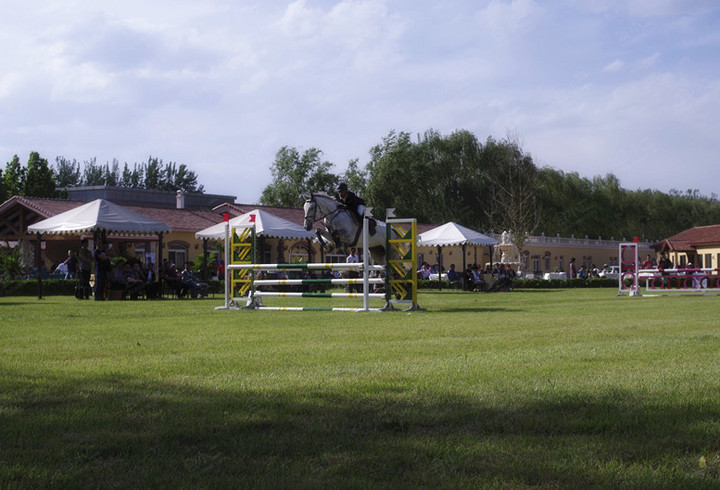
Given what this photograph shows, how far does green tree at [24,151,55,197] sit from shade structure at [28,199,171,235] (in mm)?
35460

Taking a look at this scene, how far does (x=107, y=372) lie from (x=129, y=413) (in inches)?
63.7

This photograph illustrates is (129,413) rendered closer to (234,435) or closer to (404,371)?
(234,435)

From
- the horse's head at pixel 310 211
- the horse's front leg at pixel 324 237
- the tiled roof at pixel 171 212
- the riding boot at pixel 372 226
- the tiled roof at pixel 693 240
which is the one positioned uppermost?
the tiled roof at pixel 171 212

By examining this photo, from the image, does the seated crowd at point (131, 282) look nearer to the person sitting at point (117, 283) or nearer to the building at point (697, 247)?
the person sitting at point (117, 283)

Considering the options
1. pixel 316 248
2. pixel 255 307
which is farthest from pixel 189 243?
pixel 255 307

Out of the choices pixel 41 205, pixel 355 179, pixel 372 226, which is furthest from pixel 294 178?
pixel 372 226

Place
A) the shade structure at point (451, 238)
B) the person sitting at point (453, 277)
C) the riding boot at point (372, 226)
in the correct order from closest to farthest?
the riding boot at point (372, 226)
the person sitting at point (453, 277)
the shade structure at point (451, 238)

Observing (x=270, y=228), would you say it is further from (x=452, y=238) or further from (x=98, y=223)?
(x=452, y=238)

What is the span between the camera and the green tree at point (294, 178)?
68.8 meters

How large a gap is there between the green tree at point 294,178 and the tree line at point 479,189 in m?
0.09

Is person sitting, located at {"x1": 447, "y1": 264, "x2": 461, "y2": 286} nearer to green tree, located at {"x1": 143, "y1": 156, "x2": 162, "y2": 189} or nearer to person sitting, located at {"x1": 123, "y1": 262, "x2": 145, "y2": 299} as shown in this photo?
person sitting, located at {"x1": 123, "y1": 262, "x2": 145, "y2": 299}

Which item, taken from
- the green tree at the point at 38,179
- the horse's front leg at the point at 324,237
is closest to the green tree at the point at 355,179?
the green tree at the point at 38,179

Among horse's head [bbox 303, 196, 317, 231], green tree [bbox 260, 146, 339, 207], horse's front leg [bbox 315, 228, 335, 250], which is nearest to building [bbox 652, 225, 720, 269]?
green tree [bbox 260, 146, 339, 207]

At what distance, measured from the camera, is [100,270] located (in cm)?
2078
